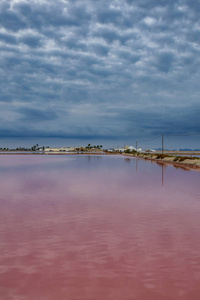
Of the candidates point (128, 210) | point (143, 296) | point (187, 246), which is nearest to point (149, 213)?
point (128, 210)

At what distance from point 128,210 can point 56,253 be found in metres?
4.89

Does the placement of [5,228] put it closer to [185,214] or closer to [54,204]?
[54,204]

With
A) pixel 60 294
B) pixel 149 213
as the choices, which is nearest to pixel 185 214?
pixel 149 213

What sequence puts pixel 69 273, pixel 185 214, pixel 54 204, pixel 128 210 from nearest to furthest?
pixel 69 273, pixel 185 214, pixel 128 210, pixel 54 204

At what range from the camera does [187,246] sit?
21.0ft

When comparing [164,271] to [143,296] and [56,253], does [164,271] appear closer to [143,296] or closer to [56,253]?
[143,296]

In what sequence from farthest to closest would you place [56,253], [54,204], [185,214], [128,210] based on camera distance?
[54,204] → [128,210] → [185,214] → [56,253]

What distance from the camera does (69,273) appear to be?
499cm

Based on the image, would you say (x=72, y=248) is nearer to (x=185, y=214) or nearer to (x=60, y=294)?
(x=60, y=294)

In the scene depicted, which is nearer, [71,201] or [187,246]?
[187,246]

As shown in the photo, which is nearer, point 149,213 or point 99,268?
point 99,268

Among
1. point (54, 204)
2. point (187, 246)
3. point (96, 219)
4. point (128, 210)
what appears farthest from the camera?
point (54, 204)

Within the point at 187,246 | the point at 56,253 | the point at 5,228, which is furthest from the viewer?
the point at 5,228

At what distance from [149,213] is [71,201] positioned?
3.92 m
